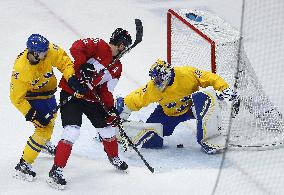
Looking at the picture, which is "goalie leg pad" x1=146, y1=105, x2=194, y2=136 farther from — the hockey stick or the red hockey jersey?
the red hockey jersey

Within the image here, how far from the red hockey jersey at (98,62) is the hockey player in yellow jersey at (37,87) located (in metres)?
0.07

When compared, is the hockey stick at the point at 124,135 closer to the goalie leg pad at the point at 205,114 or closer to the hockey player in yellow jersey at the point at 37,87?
the hockey player in yellow jersey at the point at 37,87

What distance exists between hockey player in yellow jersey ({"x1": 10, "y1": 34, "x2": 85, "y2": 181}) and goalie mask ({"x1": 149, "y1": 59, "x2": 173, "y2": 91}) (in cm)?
51

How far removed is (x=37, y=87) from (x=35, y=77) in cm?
10

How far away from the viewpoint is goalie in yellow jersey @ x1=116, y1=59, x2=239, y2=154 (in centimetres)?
402

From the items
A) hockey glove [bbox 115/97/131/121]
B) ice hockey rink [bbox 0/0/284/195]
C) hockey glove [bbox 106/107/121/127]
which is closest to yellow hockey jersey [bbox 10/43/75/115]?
hockey glove [bbox 106/107/121/127]

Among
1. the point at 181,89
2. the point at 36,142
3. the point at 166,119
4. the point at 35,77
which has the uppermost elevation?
the point at 35,77

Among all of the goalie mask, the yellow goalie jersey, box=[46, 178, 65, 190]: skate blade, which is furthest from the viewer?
the yellow goalie jersey

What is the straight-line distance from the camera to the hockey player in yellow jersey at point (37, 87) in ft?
11.6

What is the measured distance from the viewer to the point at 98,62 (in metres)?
3.71

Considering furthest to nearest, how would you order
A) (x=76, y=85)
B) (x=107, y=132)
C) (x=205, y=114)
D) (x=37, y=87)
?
(x=205, y=114) < (x=107, y=132) < (x=37, y=87) < (x=76, y=85)

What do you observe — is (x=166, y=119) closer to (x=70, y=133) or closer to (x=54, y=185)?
(x=70, y=133)

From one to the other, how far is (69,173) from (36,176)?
0.61ft

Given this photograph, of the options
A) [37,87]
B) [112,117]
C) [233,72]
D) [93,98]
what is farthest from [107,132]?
[233,72]
